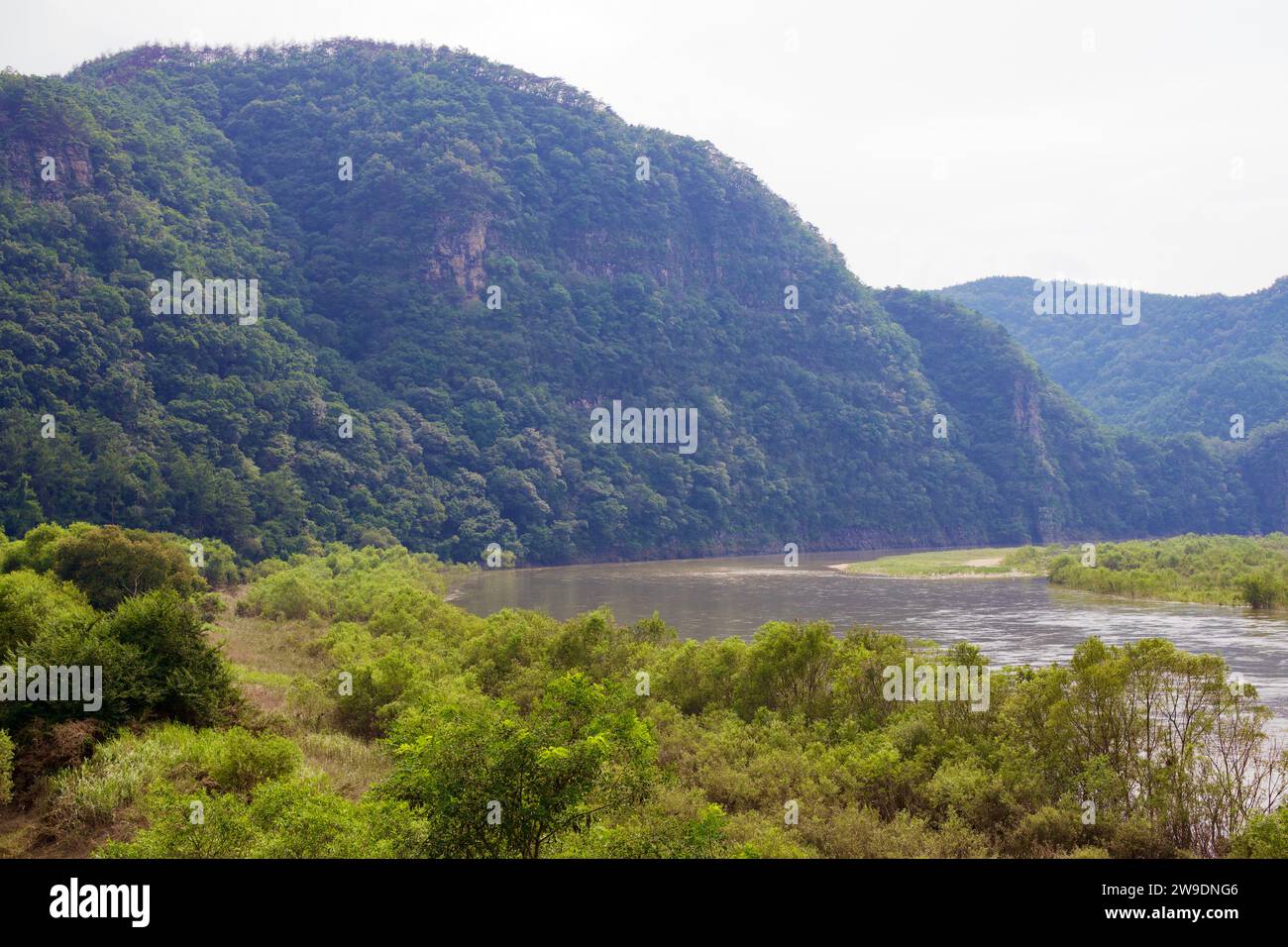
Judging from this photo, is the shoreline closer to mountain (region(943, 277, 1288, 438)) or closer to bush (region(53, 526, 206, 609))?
bush (region(53, 526, 206, 609))

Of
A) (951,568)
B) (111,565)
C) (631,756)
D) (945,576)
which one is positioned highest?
(111,565)

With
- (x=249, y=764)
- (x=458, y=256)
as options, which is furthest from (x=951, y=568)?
(x=249, y=764)

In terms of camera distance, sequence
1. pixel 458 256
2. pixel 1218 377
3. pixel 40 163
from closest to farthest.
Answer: pixel 40 163, pixel 458 256, pixel 1218 377

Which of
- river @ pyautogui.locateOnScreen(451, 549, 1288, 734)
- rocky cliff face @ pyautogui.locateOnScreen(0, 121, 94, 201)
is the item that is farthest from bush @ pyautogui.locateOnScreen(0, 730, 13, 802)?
rocky cliff face @ pyautogui.locateOnScreen(0, 121, 94, 201)

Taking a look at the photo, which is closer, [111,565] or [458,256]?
[111,565]

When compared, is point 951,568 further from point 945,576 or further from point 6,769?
point 6,769
